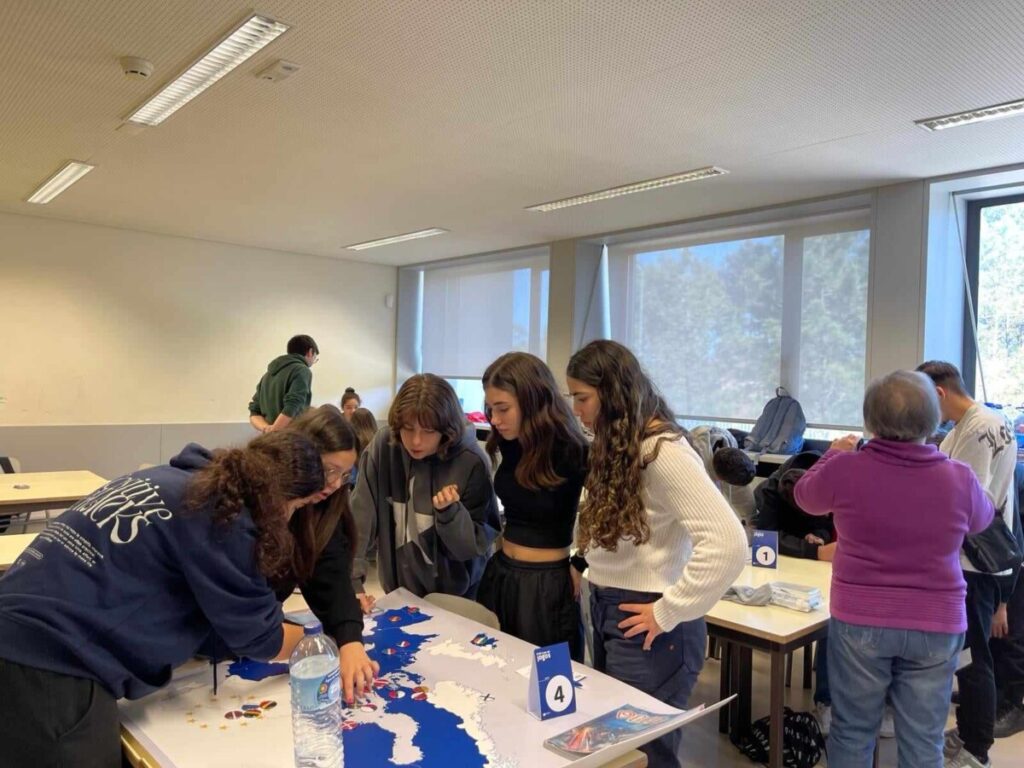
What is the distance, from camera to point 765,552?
2.77 m

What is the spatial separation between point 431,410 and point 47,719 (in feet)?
3.54

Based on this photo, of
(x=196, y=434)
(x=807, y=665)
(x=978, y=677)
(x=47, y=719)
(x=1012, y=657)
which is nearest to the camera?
(x=47, y=719)

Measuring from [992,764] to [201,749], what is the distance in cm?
286

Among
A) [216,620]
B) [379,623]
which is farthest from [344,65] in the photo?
[216,620]

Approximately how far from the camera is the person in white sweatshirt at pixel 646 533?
1.55m

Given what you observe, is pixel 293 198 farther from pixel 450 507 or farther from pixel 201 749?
pixel 201 749

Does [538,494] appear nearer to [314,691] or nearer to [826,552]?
[314,691]

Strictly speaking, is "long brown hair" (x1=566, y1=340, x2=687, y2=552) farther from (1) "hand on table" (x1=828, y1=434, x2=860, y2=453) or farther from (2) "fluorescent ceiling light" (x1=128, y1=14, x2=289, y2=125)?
(2) "fluorescent ceiling light" (x1=128, y1=14, x2=289, y2=125)

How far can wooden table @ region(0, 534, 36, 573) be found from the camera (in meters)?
2.37

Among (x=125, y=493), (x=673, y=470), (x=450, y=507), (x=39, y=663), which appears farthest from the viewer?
(x=450, y=507)

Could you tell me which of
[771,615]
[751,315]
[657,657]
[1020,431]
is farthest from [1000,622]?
[751,315]

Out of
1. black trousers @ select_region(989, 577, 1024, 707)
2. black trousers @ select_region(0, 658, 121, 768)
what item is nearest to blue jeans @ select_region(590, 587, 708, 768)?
black trousers @ select_region(0, 658, 121, 768)

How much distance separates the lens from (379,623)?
1.90 metres

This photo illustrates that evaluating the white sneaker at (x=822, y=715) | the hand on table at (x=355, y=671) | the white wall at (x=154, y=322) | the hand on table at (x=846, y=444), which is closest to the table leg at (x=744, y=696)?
the white sneaker at (x=822, y=715)
